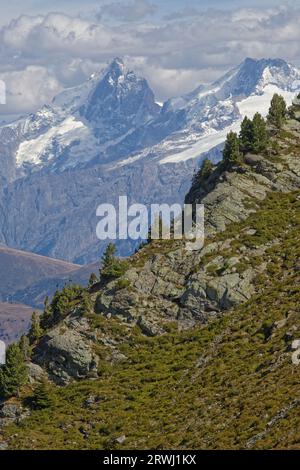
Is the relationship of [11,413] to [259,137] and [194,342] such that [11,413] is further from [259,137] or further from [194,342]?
[259,137]

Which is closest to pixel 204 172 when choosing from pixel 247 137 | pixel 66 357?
pixel 247 137

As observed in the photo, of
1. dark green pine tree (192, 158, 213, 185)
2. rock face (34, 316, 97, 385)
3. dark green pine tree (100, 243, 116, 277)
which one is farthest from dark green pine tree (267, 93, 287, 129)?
rock face (34, 316, 97, 385)

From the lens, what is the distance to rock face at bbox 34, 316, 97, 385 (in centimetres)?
9488

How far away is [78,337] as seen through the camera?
320 feet

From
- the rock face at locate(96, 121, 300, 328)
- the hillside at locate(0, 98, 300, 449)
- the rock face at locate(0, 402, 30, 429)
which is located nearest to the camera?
the hillside at locate(0, 98, 300, 449)

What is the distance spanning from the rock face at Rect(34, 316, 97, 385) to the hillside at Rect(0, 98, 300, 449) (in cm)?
12

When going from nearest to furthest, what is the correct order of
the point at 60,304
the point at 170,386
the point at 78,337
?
Answer: the point at 170,386 → the point at 78,337 → the point at 60,304

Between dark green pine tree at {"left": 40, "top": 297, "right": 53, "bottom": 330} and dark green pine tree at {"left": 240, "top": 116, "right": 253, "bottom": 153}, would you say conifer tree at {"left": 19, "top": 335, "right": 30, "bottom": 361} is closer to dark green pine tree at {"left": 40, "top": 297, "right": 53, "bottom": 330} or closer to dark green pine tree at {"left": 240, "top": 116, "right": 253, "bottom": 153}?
dark green pine tree at {"left": 40, "top": 297, "right": 53, "bottom": 330}

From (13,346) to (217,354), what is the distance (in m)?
22.0

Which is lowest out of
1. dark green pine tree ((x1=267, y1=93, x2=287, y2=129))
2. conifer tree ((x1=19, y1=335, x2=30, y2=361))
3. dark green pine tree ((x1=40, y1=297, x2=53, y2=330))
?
dark green pine tree ((x1=40, y1=297, x2=53, y2=330))

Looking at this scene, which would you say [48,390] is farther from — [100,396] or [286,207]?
[286,207]

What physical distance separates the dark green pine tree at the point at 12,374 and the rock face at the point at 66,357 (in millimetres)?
5056

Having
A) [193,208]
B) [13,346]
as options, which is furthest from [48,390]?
[193,208]

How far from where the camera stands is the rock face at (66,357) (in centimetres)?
9488
